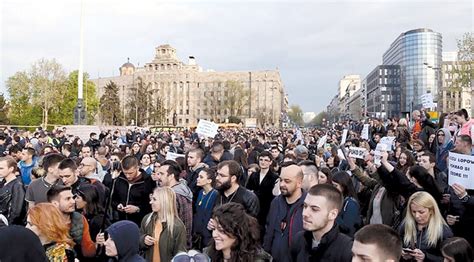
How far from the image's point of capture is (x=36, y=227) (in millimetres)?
4262

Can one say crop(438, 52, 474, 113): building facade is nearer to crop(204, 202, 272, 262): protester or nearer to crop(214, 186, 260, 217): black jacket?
crop(214, 186, 260, 217): black jacket

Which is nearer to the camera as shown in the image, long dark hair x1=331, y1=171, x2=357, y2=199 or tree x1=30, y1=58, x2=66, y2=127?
long dark hair x1=331, y1=171, x2=357, y2=199

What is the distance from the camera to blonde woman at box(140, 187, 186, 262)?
5270 millimetres

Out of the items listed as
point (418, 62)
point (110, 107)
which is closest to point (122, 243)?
point (110, 107)

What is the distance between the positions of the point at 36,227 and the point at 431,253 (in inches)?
148

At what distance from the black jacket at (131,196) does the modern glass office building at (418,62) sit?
406ft

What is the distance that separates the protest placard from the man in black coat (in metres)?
2.61

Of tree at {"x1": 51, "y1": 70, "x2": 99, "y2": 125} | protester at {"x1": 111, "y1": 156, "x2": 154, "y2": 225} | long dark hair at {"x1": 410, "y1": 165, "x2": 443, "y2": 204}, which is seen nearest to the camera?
long dark hair at {"x1": 410, "y1": 165, "x2": 443, "y2": 204}

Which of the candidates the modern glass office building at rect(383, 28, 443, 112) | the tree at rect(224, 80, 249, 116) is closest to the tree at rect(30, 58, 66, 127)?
the tree at rect(224, 80, 249, 116)

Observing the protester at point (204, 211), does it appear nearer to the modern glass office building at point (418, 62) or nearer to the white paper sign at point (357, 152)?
the white paper sign at point (357, 152)

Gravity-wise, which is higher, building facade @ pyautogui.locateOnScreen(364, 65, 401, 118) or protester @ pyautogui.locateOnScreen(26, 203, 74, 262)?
building facade @ pyautogui.locateOnScreen(364, 65, 401, 118)

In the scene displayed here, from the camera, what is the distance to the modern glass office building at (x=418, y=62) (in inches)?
4914

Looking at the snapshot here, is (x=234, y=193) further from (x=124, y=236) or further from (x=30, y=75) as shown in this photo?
(x=30, y=75)

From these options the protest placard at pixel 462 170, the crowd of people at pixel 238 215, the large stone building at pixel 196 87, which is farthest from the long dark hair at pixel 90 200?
the large stone building at pixel 196 87
